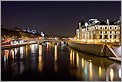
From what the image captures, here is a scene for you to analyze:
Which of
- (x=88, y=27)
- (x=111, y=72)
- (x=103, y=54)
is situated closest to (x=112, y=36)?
(x=88, y=27)

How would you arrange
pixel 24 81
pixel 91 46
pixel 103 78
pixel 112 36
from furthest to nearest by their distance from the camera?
pixel 112 36
pixel 91 46
pixel 103 78
pixel 24 81

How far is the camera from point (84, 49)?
A: 33.8m

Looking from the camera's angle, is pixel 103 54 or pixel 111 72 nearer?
pixel 111 72

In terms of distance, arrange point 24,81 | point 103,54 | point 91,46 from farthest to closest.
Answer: point 91,46 < point 103,54 < point 24,81

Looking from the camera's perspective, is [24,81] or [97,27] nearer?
[24,81]

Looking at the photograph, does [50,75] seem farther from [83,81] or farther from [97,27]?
[97,27]

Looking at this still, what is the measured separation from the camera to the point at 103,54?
25.7 m

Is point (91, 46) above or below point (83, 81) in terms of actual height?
above

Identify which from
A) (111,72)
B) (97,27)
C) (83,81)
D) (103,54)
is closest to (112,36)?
(97,27)

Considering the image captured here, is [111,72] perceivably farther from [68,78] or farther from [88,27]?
[88,27]

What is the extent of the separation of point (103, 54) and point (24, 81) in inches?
522

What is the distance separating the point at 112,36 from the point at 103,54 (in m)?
25.2

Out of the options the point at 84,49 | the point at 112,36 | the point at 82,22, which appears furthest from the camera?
the point at 82,22

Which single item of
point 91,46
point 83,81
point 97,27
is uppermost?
point 97,27
